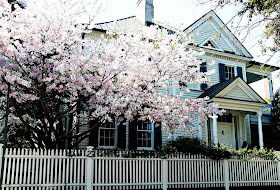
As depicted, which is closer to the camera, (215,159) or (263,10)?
(263,10)

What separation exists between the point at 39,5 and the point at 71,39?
1.20 metres

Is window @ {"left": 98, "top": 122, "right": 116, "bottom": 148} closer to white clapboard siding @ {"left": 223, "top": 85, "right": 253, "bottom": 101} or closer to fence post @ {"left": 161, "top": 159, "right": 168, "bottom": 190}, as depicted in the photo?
fence post @ {"left": 161, "top": 159, "right": 168, "bottom": 190}

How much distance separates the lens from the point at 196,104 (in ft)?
29.8

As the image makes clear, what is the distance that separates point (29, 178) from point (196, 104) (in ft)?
17.6

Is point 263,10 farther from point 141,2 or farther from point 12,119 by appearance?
point 141,2

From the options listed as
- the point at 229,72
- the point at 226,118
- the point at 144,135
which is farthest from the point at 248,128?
the point at 144,135

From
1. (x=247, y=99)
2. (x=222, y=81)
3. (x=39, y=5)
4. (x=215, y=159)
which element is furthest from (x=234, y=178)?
(x=39, y=5)

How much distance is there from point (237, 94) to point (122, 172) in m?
7.91

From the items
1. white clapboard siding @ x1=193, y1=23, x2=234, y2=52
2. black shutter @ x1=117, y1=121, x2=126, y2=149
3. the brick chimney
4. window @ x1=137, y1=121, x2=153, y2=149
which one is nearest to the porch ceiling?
window @ x1=137, y1=121, x2=153, y2=149

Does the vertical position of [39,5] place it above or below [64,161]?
above

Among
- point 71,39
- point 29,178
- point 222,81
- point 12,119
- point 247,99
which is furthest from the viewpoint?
point 222,81

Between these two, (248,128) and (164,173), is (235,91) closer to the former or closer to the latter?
(248,128)

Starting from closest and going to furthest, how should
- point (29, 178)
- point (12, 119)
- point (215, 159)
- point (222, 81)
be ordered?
1. point (29, 178)
2. point (12, 119)
3. point (215, 159)
4. point (222, 81)

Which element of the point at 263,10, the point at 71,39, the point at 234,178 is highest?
the point at 263,10
